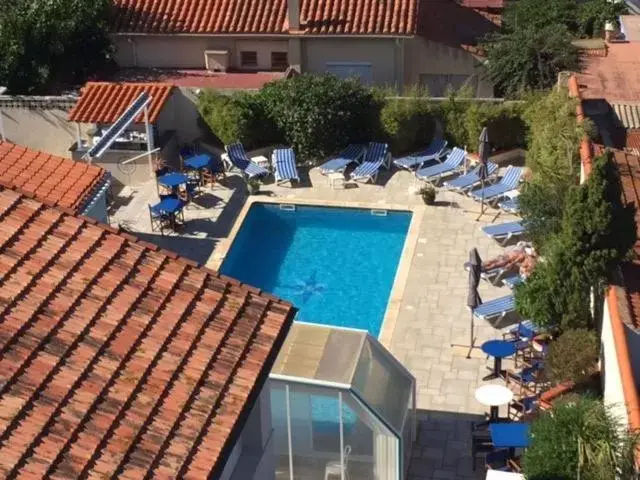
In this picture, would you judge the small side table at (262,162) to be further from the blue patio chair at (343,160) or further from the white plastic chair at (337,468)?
the white plastic chair at (337,468)

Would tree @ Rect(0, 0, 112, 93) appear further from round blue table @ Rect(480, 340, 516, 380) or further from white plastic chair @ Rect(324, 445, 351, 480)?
white plastic chair @ Rect(324, 445, 351, 480)

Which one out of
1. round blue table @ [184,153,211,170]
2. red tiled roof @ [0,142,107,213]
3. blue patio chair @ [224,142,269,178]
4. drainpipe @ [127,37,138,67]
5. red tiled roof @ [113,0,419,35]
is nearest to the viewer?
red tiled roof @ [0,142,107,213]

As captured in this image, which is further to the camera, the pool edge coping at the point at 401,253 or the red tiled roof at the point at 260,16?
the red tiled roof at the point at 260,16

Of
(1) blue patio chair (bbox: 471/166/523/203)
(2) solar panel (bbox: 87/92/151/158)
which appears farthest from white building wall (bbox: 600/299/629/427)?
(2) solar panel (bbox: 87/92/151/158)

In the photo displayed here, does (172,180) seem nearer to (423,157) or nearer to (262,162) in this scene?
(262,162)

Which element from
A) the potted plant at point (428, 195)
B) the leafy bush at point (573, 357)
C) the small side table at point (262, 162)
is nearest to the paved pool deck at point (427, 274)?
the potted plant at point (428, 195)

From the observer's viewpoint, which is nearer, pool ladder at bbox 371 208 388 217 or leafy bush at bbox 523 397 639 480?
leafy bush at bbox 523 397 639 480

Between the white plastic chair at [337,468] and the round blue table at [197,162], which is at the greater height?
the round blue table at [197,162]
